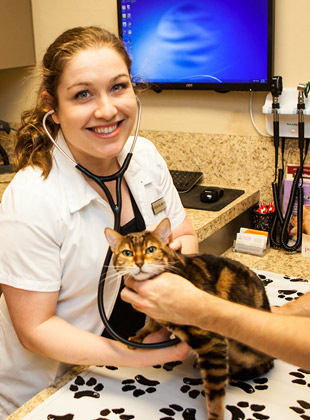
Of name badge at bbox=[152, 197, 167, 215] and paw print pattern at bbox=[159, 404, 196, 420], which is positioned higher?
name badge at bbox=[152, 197, 167, 215]

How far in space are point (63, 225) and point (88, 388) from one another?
1.27 feet

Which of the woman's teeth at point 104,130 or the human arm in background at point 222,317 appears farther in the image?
the woman's teeth at point 104,130

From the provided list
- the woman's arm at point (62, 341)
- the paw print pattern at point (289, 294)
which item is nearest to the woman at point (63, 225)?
the woman's arm at point (62, 341)

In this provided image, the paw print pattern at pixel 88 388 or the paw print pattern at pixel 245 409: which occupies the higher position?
the paw print pattern at pixel 88 388

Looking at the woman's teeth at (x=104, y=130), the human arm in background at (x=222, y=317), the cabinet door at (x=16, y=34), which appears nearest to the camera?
the human arm in background at (x=222, y=317)

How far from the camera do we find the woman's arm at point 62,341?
1101mm

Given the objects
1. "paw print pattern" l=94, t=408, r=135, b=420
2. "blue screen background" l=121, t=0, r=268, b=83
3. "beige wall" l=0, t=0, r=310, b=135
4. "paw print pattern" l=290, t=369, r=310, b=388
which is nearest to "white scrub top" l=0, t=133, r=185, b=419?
"paw print pattern" l=94, t=408, r=135, b=420

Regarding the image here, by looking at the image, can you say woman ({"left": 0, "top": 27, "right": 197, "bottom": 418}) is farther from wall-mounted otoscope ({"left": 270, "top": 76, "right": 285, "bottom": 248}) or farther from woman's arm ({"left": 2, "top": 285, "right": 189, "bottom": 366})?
wall-mounted otoscope ({"left": 270, "top": 76, "right": 285, "bottom": 248})

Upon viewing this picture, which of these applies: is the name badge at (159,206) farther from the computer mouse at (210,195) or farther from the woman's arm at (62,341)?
the computer mouse at (210,195)

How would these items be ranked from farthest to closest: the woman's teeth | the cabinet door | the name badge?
the cabinet door < the name badge < the woman's teeth

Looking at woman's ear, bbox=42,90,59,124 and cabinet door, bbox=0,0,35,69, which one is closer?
woman's ear, bbox=42,90,59,124

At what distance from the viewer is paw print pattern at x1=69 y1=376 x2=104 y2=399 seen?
107cm

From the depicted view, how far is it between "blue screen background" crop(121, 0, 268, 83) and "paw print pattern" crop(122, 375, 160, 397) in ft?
4.30

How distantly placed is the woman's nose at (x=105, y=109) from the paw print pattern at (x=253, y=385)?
0.70 metres
